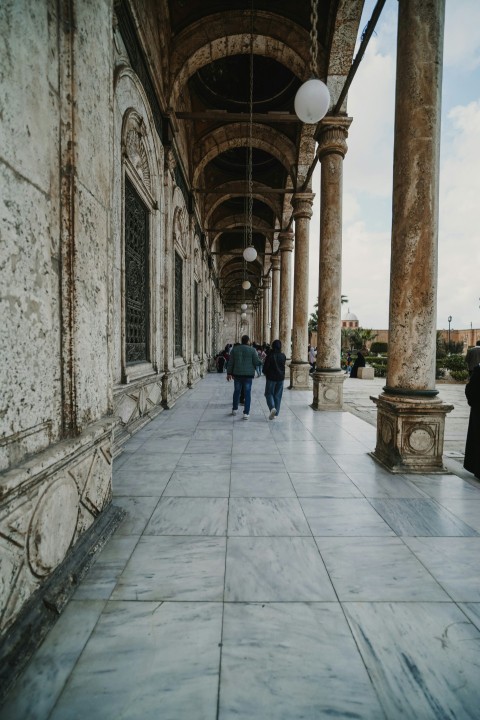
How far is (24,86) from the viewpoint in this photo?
71.4 inches

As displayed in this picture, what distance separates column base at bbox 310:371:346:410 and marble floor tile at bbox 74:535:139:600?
6.29 metres

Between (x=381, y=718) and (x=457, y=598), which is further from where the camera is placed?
(x=457, y=598)

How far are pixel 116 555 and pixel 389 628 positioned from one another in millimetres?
1720

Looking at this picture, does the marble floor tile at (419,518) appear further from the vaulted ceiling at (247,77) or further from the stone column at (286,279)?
the stone column at (286,279)

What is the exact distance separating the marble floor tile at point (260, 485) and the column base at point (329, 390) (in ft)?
14.9

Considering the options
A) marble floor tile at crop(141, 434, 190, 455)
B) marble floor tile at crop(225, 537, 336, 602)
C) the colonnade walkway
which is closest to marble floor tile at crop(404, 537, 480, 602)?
the colonnade walkway

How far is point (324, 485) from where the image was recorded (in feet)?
12.2

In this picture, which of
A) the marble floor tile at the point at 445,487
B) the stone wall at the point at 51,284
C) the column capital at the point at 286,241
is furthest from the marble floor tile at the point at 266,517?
the column capital at the point at 286,241

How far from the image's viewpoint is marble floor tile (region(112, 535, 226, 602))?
82.4 inches

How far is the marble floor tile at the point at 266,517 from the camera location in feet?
9.13

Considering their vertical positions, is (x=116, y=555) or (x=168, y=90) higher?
(x=168, y=90)

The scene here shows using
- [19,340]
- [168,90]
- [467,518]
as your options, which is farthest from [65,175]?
[168,90]

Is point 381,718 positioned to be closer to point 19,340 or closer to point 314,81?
point 19,340

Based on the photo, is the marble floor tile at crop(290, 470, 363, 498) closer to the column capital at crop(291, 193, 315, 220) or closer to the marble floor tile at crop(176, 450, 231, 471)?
the marble floor tile at crop(176, 450, 231, 471)
